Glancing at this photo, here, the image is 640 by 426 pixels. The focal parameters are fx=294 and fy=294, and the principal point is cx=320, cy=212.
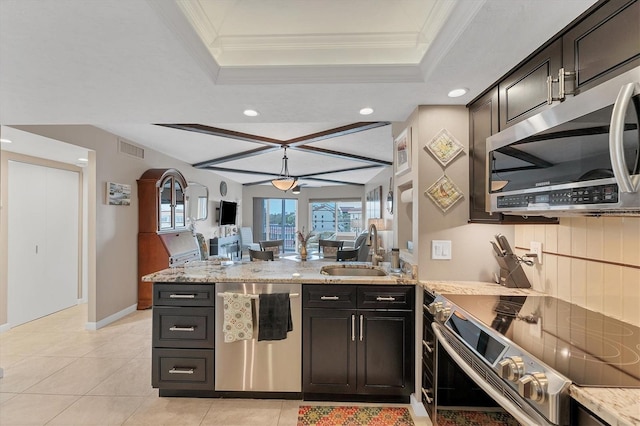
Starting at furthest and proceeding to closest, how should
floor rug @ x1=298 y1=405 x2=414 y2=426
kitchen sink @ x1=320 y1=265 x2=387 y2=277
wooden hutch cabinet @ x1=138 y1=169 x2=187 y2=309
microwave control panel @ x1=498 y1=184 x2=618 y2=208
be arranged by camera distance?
wooden hutch cabinet @ x1=138 y1=169 x2=187 y2=309, kitchen sink @ x1=320 y1=265 x2=387 y2=277, floor rug @ x1=298 y1=405 x2=414 y2=426, microwave control panel @ x1=498 y1=184 x2=618 y2=208

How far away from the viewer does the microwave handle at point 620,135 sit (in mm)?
817

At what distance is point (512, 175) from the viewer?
4.76 feet

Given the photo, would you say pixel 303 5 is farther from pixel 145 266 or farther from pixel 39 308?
pixel 39 308

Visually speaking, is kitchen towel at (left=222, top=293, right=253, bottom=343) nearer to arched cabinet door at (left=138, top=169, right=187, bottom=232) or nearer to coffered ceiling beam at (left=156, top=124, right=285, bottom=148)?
coffered ceiling beam at (left=156, top=124, right=285, bottom=148)

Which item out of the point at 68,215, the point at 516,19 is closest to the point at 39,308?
the point at 68,215

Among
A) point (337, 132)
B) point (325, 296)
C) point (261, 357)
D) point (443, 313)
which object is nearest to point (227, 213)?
point (337, 132)

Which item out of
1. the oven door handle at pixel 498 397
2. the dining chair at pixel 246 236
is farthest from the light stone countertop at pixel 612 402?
the dining chair at pixel 246 236

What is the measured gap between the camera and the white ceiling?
4.21 feet

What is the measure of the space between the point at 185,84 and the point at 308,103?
2.73ft

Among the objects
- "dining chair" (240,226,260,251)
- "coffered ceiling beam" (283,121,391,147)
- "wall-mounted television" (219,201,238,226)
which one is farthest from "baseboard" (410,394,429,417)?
"dining chair" (240,226,260,251)

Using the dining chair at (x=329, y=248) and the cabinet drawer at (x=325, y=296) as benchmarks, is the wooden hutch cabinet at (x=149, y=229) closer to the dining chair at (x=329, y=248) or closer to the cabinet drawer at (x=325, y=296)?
the dining chair at (x=329, y=248)

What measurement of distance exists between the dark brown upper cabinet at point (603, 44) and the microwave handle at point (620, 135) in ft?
1.00

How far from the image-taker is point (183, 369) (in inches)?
88.7

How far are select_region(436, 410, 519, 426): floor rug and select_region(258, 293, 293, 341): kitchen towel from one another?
1134 millimetres
